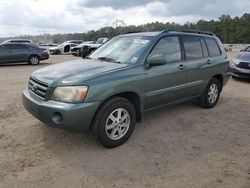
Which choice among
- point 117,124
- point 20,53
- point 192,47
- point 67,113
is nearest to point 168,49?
point 192,47

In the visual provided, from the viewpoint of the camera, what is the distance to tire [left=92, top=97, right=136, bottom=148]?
4.29 m

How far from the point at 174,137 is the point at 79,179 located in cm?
199

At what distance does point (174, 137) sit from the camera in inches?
197

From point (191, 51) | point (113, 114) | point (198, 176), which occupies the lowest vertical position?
point (198, 176)

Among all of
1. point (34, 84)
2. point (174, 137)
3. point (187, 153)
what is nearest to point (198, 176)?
point (187, 153)

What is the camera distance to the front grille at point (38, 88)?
433 cm

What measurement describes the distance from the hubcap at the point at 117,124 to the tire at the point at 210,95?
8.57 ft

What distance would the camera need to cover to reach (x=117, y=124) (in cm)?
453

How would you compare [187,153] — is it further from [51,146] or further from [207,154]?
[51,146]

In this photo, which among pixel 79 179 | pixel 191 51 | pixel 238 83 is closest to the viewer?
pixel 79 179

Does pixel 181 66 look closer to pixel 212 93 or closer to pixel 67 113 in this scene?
pixel 212 93

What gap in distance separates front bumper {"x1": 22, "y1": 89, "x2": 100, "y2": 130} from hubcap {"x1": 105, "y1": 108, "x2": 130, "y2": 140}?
1.17 ft

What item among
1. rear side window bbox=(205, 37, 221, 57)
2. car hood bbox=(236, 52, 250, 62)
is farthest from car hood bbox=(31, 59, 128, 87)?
car hood bbox=(236, 52, 250, 62)

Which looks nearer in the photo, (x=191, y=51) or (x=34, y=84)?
(x=34, y=84)
